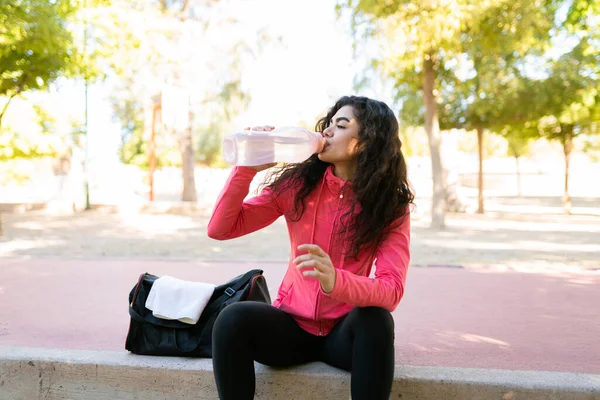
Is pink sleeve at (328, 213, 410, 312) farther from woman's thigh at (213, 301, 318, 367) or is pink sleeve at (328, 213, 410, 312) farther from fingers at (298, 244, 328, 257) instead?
woman's thigh at (213, 301, 318, 367)

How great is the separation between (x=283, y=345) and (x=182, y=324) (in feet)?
1.80

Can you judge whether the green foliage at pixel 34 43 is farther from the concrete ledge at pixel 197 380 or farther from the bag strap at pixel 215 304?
the bag strap at pixel 215 304

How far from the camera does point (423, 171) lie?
4216 centimetres

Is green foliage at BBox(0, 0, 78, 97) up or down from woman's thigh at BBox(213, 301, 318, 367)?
up

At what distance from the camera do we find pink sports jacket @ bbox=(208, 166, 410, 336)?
256cm

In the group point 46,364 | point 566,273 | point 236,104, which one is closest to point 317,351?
point 46,364

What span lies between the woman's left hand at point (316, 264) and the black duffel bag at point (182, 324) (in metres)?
0.71

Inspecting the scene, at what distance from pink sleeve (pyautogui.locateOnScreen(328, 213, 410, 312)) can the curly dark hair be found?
0.19ft

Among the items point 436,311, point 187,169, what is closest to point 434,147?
point 436,311

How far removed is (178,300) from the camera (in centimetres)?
289

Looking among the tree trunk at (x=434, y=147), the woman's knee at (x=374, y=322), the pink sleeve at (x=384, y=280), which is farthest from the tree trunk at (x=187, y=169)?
the woman's knee at (x=374, y=322)

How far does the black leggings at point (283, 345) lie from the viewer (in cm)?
233

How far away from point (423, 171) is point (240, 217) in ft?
132

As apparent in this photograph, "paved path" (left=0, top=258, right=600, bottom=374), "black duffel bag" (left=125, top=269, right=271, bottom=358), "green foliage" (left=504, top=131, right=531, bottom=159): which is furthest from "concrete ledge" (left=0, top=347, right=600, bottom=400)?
"green foliage" (left=504, top=131, right=531, bottom=159)
